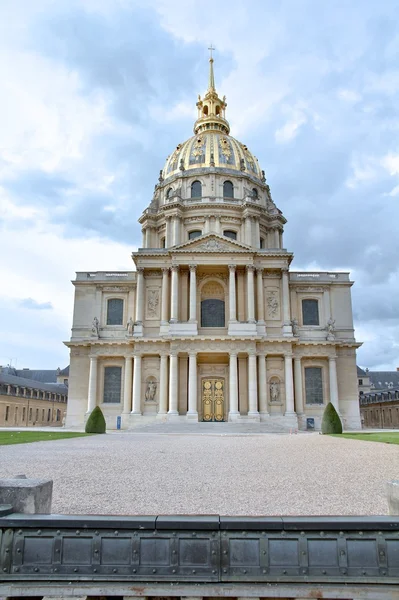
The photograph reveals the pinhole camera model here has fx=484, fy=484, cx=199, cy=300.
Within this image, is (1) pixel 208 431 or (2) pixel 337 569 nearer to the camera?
(2) pixel 337 569

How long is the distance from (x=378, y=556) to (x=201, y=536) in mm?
1334

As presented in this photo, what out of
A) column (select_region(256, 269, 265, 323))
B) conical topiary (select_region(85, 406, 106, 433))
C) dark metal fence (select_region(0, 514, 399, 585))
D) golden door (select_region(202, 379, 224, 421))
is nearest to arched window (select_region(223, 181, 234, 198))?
column (select_region(256, 269, 265, 323))

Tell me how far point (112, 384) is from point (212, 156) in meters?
28.0

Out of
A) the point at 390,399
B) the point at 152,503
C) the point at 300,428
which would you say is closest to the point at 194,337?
the point at 300,428

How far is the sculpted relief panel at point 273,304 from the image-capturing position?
140 ft

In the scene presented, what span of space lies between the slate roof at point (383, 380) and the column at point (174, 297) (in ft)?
165

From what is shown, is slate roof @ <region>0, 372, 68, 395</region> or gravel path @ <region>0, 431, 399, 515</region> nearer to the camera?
gravel path @ <region>0, 431, 399, 515</region>

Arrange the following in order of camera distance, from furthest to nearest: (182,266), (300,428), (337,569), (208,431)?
1. (182,266)
2. (300,428)
3. (208,431)
4. (337,569)

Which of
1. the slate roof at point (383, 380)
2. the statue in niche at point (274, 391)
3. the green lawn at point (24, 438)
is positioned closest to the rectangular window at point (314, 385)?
the statue in niche at point (274, 391)

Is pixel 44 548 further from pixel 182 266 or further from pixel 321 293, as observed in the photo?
pixel 321 293

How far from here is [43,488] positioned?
14.9ft

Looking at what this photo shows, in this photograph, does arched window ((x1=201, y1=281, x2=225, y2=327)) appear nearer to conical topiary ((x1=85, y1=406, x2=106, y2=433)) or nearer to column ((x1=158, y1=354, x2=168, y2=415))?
column ((x1=158, y1=354, x2=168, y2=415))

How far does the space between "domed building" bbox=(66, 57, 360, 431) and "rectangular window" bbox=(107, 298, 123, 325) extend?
97 millimetres

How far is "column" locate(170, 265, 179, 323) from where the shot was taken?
4081 centimetres
